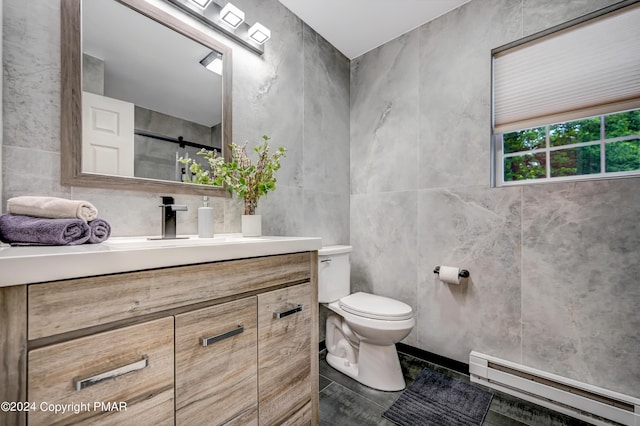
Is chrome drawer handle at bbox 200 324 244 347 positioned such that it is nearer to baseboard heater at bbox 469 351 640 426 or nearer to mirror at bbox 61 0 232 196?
mirror at bbox 61 0 232 196

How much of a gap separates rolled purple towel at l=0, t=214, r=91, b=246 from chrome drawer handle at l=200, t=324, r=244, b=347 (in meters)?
0.45

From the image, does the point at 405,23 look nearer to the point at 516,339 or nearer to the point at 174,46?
the point at 174,46

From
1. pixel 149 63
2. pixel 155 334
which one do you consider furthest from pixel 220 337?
pixel 149 63

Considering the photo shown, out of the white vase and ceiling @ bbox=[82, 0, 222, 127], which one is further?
the white vase

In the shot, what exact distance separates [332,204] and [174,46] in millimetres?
1410

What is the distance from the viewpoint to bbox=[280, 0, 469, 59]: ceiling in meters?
1.80

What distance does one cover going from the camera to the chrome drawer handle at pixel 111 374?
585mm

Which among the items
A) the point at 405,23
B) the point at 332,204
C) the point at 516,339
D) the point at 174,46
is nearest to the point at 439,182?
the point at 332,204

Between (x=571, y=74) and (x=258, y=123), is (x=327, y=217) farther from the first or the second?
(x=571, y=74)

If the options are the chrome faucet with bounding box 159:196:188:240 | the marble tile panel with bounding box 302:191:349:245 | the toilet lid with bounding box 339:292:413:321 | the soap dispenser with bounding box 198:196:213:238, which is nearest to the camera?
the chrome faucet with bounding box 159:196:188:240

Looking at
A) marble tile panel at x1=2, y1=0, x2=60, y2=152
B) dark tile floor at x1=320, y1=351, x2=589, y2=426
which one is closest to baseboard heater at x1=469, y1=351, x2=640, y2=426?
dark tile floor at x1=320, y1=351, x2=589, y2=426

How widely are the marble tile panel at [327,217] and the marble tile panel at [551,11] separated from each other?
1594mm

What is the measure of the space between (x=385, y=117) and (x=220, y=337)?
6.46 feet

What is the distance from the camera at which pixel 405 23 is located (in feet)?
6.49
